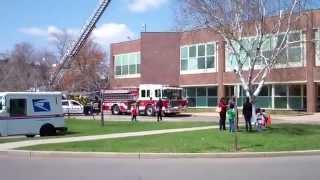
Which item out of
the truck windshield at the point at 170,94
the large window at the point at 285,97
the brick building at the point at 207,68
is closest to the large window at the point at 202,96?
the brick building at the point at 207,68

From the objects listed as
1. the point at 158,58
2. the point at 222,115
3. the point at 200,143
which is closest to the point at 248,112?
the point at 222,115

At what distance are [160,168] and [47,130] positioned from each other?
14109 millimetres

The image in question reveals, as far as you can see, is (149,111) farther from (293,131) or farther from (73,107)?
(293,131)

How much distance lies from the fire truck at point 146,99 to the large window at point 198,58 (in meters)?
9.13

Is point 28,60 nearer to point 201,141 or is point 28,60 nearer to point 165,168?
point 201,141

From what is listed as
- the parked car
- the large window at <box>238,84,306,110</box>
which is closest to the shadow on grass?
the large window at <box>238,84,306,110</box>

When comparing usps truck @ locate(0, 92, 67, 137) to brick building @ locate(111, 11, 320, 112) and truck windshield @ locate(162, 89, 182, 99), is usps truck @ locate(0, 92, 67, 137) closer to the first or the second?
brick building @ locate(111, 11, 320, 112)

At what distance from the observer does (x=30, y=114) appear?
27.8 meters

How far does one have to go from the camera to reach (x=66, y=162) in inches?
683

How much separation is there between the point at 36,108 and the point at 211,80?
34.0m

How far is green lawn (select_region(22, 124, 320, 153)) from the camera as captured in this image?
1997cm

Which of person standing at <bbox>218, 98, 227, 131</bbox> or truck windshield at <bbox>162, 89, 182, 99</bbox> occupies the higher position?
truck windshield at <bbox>162, 89, 182, 99</bbox>

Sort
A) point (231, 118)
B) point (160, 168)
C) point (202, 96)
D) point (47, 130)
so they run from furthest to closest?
1. point (202, 96)
2. point (47, 130)
3. point (231, 118)
4. point (160, 168)

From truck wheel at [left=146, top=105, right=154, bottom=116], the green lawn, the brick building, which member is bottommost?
the green lawn
